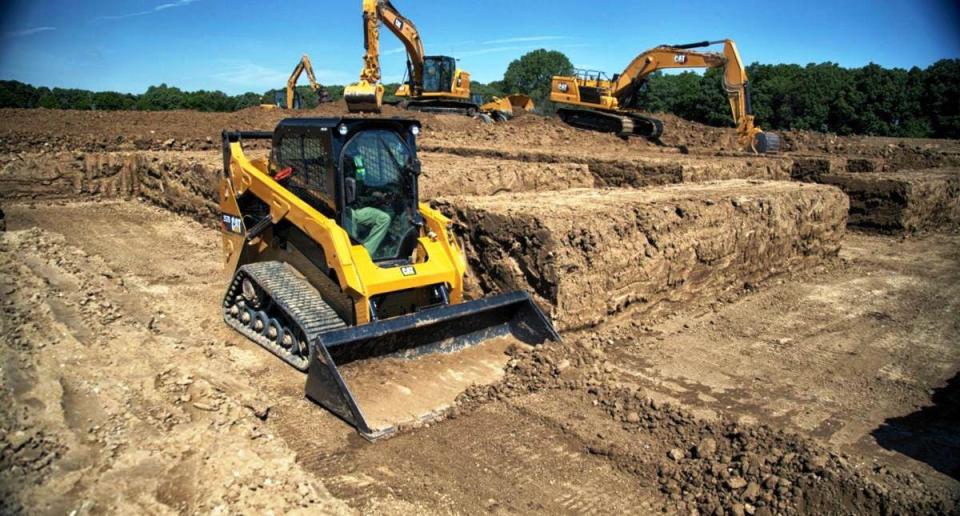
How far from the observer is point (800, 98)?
4112 centimetres

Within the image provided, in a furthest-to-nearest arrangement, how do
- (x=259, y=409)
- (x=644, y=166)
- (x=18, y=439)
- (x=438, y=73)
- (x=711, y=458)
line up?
(x=438, y=73) → (x=644, y=166) → (x=259, y=409) → (x=711, y=458) → (x=18, y=439)

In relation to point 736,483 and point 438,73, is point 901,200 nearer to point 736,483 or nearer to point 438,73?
point 736,483

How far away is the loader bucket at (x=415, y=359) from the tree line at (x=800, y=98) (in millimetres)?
17713

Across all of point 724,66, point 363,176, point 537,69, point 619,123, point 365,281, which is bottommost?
point 365,281

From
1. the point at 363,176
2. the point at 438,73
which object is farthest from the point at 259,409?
the point at 438,73

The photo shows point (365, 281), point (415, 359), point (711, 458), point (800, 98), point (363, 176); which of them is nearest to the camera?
point (711, 458)

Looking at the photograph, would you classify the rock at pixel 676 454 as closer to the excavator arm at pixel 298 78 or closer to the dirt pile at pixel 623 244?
the dirt pile at pixel 623 244

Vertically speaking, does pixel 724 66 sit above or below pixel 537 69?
below

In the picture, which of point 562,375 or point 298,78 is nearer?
point 562,375

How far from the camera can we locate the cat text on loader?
4980 mm

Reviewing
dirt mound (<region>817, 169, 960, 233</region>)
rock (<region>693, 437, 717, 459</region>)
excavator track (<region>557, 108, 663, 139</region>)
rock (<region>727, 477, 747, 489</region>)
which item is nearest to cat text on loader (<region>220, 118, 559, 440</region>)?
rock (<region>693, 437, 717, 459</region>)

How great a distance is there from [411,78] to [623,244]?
64.9 ft

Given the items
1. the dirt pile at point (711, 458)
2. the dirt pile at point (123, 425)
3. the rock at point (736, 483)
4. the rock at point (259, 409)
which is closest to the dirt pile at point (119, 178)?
the dirt pile at point (123, 425)

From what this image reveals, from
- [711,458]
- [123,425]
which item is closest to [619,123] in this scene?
[711,458]
